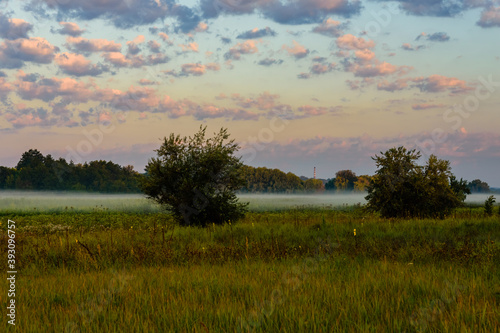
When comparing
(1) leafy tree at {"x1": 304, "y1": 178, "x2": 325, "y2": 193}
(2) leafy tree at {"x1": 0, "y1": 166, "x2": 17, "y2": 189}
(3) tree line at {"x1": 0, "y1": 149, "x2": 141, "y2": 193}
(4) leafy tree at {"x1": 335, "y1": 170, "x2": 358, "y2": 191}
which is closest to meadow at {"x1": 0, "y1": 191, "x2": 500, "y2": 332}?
(3) tree line at {"x1": 0, "y1": 149, "x2": 141, "y2": 193}

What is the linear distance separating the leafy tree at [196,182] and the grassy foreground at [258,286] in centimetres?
560

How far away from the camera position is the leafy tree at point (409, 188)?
2502 cm

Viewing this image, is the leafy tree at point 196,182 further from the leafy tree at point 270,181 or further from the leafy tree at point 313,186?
the leafy tree at point 313,186

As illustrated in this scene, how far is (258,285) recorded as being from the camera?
773cm

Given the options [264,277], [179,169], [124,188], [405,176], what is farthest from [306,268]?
[124,188]

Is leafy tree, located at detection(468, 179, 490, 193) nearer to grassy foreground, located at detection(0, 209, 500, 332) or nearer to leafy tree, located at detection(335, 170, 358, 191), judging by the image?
leafy tree, located at detection(335, 170, 358, 191)

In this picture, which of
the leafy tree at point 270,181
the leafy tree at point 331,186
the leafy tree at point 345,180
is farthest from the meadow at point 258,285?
the leafy tree at point 331,186

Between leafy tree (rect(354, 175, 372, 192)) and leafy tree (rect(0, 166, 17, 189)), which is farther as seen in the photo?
leafy tree (rect(354, 175, 372, 192))

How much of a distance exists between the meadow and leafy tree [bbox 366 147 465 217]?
1107cm

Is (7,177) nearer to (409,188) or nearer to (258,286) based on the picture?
(409,188)

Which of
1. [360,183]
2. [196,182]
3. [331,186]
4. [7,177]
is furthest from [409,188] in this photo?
[331,186]

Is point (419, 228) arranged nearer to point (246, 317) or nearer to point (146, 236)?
point (146, 236)

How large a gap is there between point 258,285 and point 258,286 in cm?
7

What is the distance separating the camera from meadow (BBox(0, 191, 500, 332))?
19.0 feet
